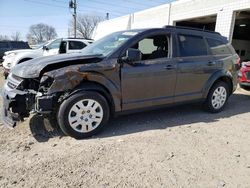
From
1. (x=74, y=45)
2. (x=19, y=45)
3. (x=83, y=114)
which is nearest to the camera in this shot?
(x=83, y=114)

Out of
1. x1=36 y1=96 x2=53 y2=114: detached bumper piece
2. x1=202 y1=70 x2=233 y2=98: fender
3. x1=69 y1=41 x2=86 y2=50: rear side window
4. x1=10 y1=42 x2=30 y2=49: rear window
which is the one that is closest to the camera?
x1=36 y1=96 x2=53 y2=114: detached bumper piece

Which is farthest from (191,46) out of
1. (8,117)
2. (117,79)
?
(8,117)

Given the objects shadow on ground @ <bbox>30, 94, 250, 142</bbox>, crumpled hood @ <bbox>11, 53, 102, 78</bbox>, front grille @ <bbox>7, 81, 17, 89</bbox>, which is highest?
crumpled hood @ <bbox>11, 53, 102, 78</bbox>

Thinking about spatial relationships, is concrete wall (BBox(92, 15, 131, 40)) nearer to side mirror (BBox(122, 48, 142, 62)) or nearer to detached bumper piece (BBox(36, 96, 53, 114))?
side mirror (BBox(122, 48, 142, 62))

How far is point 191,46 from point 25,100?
10.9 ft

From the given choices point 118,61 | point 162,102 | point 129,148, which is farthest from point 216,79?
point 129,148

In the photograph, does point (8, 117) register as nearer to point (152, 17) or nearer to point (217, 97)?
point (217, 97)

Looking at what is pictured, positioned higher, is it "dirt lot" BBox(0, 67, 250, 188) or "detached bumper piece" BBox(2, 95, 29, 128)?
"detached bumper piece" BBox(2, 95, 29, 128)

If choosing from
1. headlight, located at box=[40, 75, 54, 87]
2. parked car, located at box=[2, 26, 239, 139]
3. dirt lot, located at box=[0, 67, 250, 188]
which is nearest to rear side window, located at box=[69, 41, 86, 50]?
parked car, located at box=[2, 26, 239, 139]

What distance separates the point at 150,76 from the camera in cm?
425

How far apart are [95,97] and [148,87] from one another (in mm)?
1050

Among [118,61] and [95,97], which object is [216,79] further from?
[95,97]

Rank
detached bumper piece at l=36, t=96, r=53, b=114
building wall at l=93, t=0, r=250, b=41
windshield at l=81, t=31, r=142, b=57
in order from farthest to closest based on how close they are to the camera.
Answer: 1. building wall at l=93, t=0, r=250, b=41
2. windshield at l=81, t=31, r=142, b=57
3. detached bumper piece at l=36, t=96, r=53, b=114

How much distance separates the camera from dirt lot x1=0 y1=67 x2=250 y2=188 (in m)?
2.77
